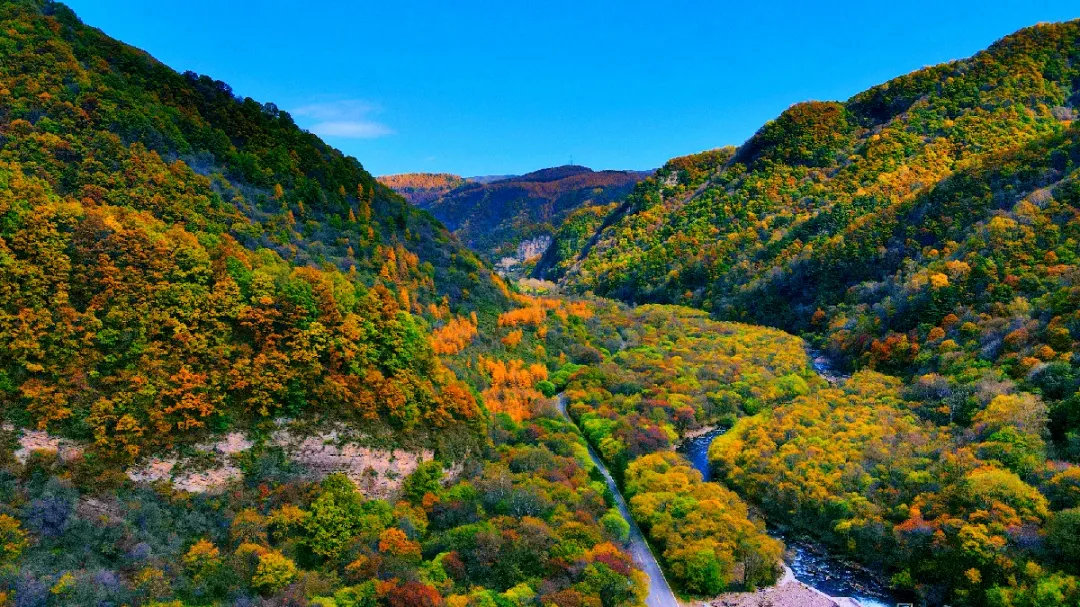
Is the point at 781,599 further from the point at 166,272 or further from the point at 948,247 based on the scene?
the point at 948,247

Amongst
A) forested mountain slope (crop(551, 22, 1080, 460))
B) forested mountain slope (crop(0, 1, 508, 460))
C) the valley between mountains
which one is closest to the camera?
the valley between mountains

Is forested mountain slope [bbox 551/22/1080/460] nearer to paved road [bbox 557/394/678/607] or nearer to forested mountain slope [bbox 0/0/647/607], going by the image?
paved road [bbox 557/394/678/607]

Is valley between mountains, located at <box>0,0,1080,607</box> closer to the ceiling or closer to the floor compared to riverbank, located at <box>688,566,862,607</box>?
closer to the ceiling

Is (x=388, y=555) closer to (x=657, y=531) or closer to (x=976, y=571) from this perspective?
(x=657, y=531)

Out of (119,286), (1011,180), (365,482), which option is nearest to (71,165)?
(119,286)

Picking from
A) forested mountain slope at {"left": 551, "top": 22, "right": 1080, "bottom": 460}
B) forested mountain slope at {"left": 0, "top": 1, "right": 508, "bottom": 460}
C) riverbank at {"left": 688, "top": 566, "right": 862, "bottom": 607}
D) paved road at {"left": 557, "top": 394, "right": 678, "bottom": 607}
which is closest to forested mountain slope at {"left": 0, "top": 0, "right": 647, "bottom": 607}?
forested mountain slope at {"left": 0, "top": 1, "right": 508, "bottom": 460}

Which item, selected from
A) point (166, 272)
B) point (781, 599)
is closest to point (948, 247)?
point (781, 599)
